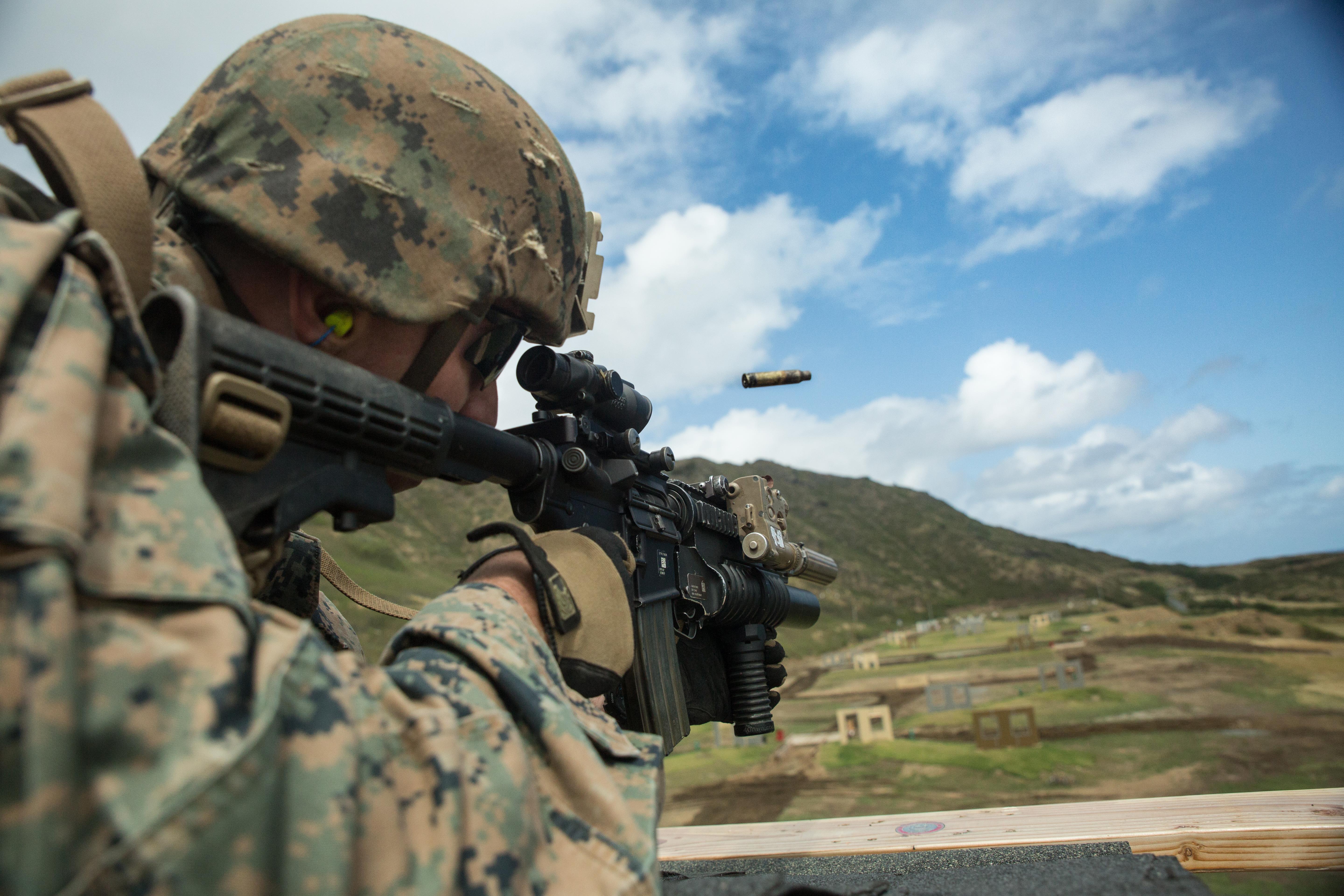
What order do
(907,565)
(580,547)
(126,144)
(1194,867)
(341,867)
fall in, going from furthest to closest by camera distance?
1. (907,565)
2. (1194,867)
3. (580,547)
4. (126,144)
5. (341,867)

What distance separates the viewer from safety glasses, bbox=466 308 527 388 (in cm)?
196

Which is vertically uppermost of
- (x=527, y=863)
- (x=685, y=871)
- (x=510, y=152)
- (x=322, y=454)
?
(x=510, y=152)

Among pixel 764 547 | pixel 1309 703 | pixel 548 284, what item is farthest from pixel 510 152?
pixel 1309 703

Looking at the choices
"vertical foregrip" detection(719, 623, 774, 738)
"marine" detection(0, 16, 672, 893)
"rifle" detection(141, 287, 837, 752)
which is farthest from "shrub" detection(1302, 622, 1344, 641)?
"marine" detection(0, 16, 672, 893)

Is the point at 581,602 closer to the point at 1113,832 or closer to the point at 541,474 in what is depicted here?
the point at 541,474

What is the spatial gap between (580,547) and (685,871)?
160cm

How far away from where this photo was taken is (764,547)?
11.9 ft

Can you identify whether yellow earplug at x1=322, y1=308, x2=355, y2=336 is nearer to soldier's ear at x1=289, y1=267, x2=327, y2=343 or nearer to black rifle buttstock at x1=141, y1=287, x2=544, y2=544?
soldier's ear at x1=289, y1=267, x2=327, y2=343

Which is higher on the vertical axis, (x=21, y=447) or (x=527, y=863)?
(x=21, y=447)

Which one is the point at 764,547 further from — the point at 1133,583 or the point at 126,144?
the point at 1133,583

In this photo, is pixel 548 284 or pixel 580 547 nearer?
pixel 580 547

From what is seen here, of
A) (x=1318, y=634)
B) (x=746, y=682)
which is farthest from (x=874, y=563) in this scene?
(x=746, y=682)

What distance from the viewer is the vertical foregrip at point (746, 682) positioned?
3623 millimetres

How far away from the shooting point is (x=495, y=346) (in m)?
2.01
